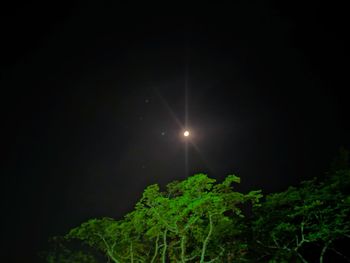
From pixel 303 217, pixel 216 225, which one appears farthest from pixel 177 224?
pixel 303 217

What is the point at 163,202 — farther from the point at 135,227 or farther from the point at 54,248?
the point at 54,248

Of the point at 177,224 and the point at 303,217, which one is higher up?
the point at 303,217

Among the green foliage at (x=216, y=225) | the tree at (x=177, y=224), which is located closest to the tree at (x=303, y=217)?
the green foliage at (x=216, y=225)

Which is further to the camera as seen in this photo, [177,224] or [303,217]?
[303,217]

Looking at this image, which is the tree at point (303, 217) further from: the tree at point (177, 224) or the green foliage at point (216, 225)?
the tree at point (177, 224)

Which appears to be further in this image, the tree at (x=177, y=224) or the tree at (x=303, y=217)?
the tree at (x=303, y=217)

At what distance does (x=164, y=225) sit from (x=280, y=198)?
555 cm

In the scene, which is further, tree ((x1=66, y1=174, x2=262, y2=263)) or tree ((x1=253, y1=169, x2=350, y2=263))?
tree ((x1=253, y1=169, x2=350, y2=263))

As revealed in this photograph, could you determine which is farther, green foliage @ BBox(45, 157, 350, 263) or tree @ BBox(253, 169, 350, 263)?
tree @ BBox(253, 169, 350, 263)

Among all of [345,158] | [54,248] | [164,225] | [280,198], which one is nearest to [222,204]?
[164,225]

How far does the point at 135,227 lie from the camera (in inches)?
577

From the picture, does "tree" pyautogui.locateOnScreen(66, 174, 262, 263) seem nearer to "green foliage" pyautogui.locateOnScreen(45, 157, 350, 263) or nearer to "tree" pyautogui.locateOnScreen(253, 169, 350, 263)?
"green foliage" pyautogui.locateOnScreen(45, 157, 350, 263)

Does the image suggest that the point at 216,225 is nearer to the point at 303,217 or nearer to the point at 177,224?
the point at 177,224

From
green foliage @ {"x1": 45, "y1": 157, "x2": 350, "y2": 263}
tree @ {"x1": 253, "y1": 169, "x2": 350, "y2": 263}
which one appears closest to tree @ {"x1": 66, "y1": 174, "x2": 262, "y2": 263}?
green foliage @ {"x1": 45, "y1": 157, "x2": 350, "y2": 263}
